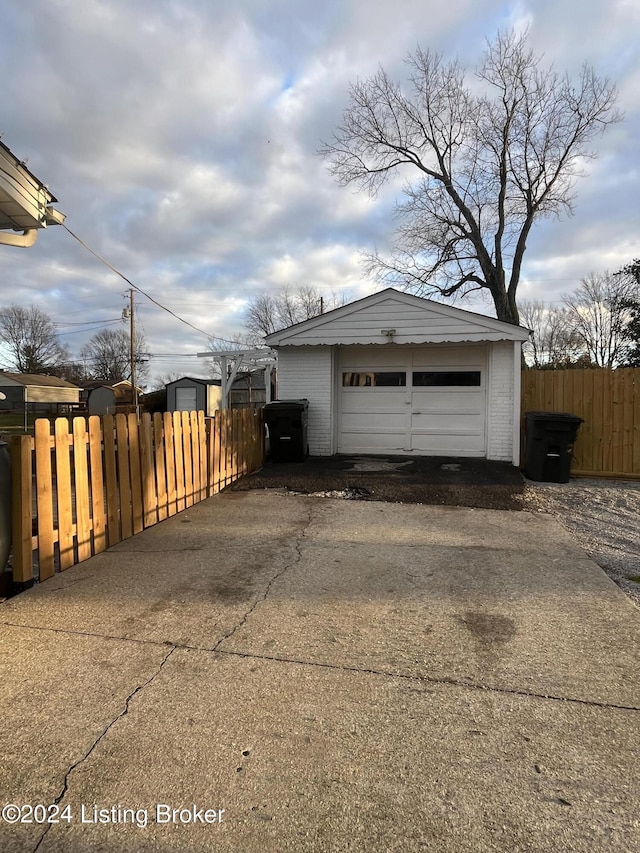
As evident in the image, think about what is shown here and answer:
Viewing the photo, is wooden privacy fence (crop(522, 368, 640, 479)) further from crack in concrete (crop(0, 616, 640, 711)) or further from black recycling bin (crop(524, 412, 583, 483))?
crack in concrete (crop(0, 616, 640, 711))

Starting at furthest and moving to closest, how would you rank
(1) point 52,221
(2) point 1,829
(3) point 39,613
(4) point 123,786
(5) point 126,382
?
(5) point 126,382
(1) point 52,221
(3) point 39,613
(4) point 123,786
(2) point 1,829

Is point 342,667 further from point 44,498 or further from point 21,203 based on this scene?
A: point 21,203

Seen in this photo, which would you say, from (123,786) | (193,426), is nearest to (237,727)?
(123,786)

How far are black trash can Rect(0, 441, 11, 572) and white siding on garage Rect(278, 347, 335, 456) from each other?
7154mm

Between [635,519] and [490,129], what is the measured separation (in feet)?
68.1

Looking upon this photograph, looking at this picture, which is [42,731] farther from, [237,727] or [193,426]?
[193,426]

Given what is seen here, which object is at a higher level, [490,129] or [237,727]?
[490,129]

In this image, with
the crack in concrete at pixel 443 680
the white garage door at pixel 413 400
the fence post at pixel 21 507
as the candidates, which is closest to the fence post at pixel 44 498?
the fence post at pixel 21 507

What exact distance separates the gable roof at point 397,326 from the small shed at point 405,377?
2cm

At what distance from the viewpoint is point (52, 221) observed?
482 cm

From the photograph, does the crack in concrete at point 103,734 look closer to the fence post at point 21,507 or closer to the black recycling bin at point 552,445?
the fence post at point 21,507

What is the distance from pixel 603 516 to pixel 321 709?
522 cm

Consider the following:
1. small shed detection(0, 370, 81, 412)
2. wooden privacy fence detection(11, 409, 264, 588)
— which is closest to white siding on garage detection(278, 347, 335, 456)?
wooden privacy fence detection(11, 409, 264, 588)

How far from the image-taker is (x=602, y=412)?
8.91 meters
